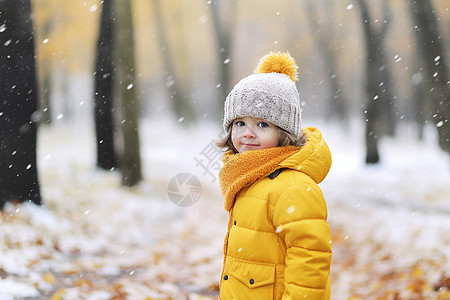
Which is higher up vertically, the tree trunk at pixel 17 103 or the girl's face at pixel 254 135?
the tree trunk at pixel 17 103

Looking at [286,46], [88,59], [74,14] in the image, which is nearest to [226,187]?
[74,14]

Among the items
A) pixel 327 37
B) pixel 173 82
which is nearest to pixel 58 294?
pixel 327 37

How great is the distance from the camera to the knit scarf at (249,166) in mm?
2113

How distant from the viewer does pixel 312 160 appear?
215 centimetres

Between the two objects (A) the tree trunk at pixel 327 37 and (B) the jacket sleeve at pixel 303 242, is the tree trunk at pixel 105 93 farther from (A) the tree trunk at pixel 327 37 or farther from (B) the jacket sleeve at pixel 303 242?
(A) the tree trunk at pixel 327 37

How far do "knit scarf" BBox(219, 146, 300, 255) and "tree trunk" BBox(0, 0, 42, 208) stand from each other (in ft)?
15.4

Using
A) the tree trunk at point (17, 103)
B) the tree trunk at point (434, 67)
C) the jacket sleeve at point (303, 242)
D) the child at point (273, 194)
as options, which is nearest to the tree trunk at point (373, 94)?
the tree trunk at point (434, 67)

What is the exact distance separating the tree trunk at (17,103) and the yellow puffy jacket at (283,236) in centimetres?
478

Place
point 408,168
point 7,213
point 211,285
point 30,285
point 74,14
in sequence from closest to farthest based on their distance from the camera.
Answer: point 30,285, point 211,285, point 7,213, point 408,168, point 74,14

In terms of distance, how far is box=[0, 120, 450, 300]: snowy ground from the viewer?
4.56 meters

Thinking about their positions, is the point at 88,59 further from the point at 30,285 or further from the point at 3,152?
the point at 30,285

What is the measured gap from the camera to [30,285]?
4270mm

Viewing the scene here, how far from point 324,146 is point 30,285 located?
3501 mm

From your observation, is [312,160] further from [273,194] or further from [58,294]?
[58,294]
